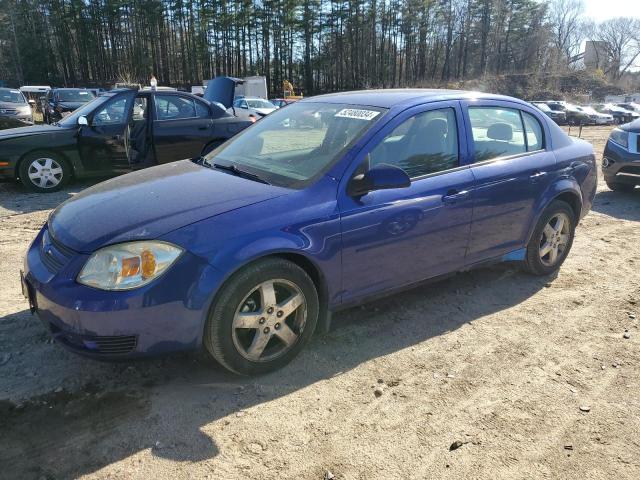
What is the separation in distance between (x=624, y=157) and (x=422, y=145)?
585cm

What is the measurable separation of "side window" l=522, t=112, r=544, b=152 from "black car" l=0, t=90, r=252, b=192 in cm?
518

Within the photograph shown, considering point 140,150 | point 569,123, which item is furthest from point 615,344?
point 569,123

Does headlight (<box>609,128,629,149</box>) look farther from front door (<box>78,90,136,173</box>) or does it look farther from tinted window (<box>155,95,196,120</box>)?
front door (<box>78,90,136,173</box>)

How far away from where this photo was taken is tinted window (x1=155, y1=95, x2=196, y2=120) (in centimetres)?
817

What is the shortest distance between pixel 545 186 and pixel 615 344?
141 cm

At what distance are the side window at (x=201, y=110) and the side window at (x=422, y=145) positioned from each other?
5738 mm

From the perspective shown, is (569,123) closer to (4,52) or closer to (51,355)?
(51,355)

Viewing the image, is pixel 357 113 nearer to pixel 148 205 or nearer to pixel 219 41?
pixel 148 205

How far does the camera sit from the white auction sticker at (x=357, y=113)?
350 centimetres

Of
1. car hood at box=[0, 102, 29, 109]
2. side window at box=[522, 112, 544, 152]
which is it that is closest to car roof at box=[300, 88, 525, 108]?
side window at box=[522, 112, 544, 152]

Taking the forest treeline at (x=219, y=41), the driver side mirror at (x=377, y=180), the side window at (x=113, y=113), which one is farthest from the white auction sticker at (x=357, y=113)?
the forest treeline at (x=219, y=41)

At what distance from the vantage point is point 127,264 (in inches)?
103

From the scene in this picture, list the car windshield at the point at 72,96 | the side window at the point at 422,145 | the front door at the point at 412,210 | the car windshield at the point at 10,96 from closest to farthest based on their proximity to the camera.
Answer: the front door at the point at 412,210 → the side window at the point at 422,145 → the car windshield at the point at 10,96 → the car windshield at the point at 72,96

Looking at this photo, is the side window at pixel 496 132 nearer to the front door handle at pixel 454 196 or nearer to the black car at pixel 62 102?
the front door handle at pixel 454 196
